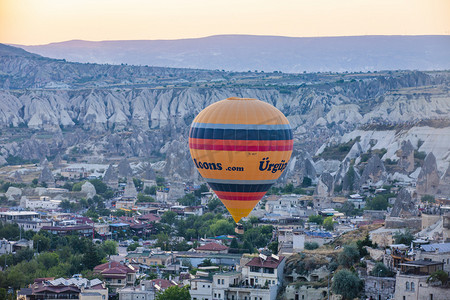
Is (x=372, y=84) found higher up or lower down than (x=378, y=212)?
higher up

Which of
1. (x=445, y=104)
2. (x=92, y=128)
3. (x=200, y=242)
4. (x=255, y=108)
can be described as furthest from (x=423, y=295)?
(x=92, y=128)

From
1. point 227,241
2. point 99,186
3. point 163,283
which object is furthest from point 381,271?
point 99,186

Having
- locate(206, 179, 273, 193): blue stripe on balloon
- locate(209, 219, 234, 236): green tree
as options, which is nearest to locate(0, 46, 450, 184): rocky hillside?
locate(209, 219, 234, 236): green tree

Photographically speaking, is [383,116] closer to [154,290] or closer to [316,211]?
[316,211]

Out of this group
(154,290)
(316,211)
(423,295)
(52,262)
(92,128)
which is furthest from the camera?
(92,128)

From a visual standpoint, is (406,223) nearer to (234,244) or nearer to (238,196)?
(238,196)

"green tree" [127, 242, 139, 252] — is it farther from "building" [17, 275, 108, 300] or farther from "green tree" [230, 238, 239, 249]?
"building" [17, 275, 108, 300]
